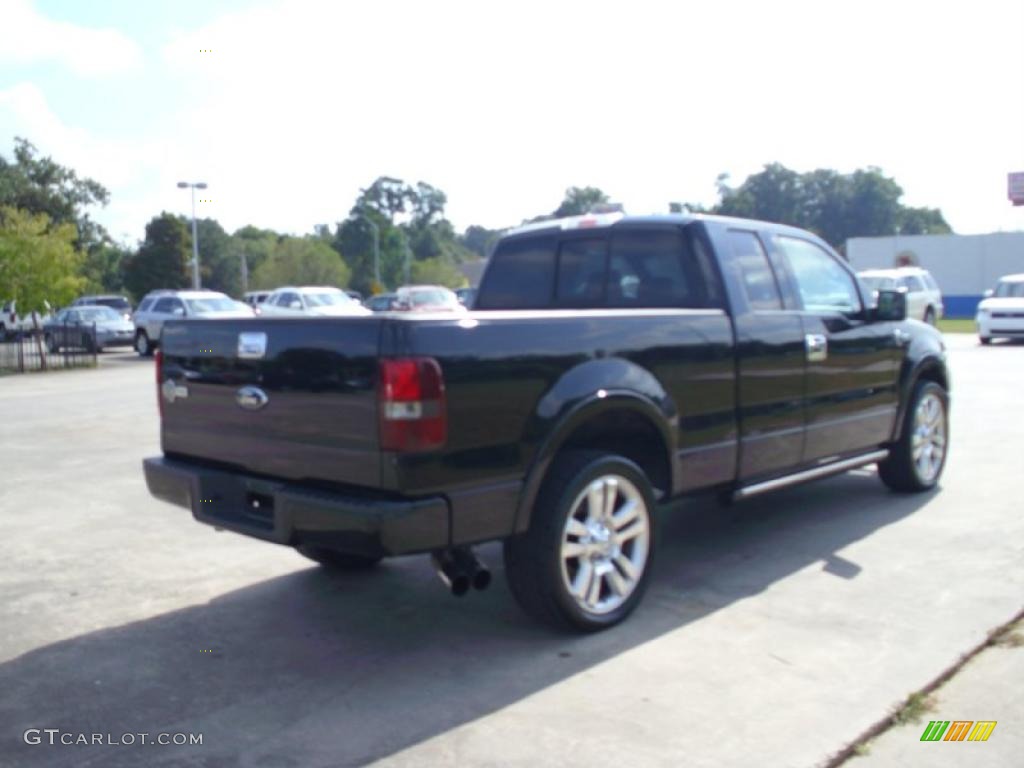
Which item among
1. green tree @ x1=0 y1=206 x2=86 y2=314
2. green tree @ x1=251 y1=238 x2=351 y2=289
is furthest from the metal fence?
green tree @ x1=251 y1=238 x2=351 y2=289

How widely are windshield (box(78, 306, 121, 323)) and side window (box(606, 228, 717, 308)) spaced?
28689mm

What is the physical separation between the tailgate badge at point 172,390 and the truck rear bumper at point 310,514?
394mm

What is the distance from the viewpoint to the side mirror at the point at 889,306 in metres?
7.17

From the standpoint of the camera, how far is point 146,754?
3846 millimetres

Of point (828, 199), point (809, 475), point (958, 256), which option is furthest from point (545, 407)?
point (828, 199)

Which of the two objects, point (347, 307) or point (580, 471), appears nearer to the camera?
point (580, 471)

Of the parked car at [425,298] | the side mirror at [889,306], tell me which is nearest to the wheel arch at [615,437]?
the side mirror at [889,306]

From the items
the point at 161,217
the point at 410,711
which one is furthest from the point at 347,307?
the point at 161,217

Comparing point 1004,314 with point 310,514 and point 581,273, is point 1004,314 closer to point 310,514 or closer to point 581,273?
point 581,273

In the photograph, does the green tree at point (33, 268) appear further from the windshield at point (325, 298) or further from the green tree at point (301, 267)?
the green tree at point (301, 267)

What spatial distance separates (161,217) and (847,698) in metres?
66.8

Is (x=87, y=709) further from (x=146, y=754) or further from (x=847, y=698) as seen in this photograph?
(x=847, y=698)

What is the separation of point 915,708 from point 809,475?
2.50 meters

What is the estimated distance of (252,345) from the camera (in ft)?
15.8
